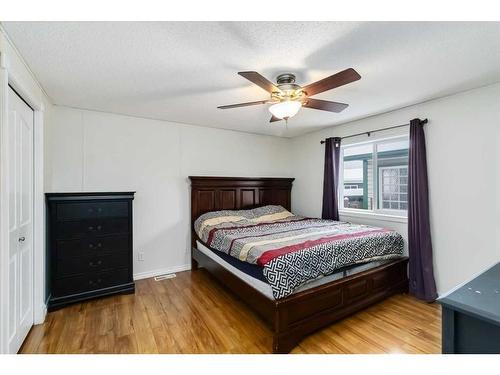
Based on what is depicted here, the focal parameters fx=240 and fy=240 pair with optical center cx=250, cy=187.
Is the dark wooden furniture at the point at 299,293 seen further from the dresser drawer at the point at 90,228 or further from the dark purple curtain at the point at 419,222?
the dresser drawer at the point at 90,228

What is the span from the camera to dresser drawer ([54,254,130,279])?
98.8 inches

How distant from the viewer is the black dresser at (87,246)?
97.5 inches

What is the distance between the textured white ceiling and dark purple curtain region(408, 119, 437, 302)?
0.51 m

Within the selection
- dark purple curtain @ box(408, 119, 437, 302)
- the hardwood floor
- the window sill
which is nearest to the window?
the window sill

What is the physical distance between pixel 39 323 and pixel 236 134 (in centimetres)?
339

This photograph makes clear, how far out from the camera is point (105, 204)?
2723 mm

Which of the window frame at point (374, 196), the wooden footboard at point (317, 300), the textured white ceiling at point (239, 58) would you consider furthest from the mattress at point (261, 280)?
the textured white ceiling at point (239, 58)

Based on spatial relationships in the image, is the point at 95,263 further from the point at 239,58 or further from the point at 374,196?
the point at 374,196

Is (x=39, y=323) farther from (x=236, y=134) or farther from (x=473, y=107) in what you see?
(x=473, y=107)

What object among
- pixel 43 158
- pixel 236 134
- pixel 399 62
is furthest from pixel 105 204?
pixel 399 62

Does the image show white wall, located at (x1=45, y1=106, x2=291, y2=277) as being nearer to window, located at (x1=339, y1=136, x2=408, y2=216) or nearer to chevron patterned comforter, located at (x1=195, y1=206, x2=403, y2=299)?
chevron patterned comforter, located at (x1=195, y1=206, x2=403, y2=299)

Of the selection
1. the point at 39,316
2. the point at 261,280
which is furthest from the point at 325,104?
the point at 39,316

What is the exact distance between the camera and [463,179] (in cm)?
250

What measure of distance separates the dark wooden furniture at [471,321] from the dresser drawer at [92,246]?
2939 millimetres
